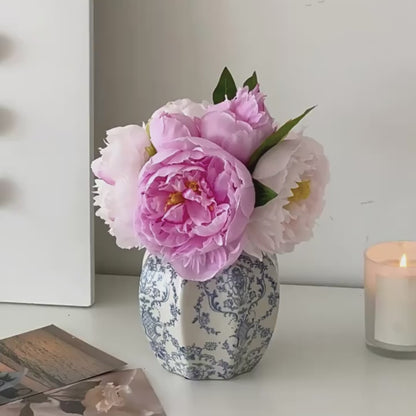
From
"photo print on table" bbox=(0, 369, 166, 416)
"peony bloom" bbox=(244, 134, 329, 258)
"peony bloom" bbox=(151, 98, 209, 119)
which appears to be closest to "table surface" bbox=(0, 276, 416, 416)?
"photo print on table" bbox=(0, 369, 166, 416)

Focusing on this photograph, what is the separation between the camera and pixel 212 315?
0.75 meters

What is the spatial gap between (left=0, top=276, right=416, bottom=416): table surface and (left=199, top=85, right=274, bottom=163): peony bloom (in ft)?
0.67

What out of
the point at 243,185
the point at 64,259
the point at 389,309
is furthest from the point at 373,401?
the point at 64,259

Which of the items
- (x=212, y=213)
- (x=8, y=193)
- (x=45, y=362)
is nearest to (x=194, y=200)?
(x=212, y=213)

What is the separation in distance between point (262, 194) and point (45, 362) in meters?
0.26

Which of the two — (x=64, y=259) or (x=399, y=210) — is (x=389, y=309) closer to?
(x=399, y=210)

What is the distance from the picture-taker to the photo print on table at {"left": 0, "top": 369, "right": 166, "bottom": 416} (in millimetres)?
714

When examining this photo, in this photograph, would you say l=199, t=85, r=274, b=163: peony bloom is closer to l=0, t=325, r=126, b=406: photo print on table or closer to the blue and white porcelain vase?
the blue and white porcelain vase

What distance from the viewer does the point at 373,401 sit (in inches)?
29.5

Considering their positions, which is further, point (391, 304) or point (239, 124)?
point (391, 304)

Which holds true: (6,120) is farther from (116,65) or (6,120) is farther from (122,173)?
(122,173)

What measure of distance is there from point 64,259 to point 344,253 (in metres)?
0.32

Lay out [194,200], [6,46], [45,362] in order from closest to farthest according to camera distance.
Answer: [194,200] < [45,362] < [6,46]

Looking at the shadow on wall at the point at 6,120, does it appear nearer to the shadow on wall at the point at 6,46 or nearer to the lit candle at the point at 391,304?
the shadow on wall at the point at 6,46
